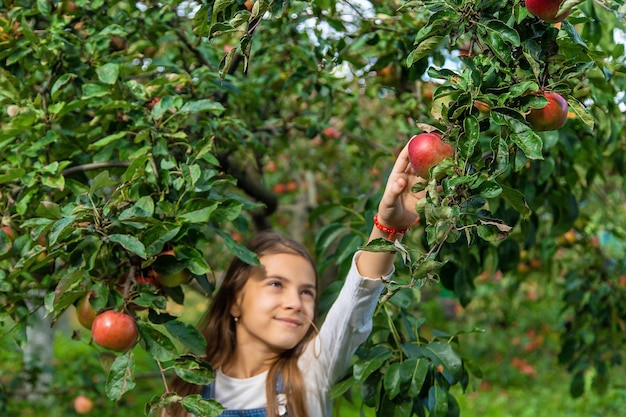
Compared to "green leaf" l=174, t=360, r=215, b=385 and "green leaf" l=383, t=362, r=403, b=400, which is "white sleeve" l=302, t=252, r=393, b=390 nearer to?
"green leaf" l=383, t=362, r=403, b=400

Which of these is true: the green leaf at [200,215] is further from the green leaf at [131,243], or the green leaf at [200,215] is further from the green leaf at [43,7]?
the green leaf at [43,7]

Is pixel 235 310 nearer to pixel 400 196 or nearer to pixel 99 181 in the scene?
pixel 99 181

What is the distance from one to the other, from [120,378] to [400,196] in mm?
604

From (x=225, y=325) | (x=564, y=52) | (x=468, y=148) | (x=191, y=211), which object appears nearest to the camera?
(x=468, y=148)

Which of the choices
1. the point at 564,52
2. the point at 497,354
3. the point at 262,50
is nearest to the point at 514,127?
the point at 564,52

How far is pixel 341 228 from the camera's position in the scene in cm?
205

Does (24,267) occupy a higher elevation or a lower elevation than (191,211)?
lower

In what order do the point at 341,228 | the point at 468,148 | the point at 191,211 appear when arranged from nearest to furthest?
the point at 468,148, the point at 191,211, the point at 341,228

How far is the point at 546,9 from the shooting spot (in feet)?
3.51

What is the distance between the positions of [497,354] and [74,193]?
17.5ft

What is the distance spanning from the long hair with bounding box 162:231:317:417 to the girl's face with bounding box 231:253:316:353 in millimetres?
31

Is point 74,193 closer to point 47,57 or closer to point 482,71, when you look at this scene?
point 47,57

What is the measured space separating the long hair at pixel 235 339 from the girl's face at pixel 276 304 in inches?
1.2

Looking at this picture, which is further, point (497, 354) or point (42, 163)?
point (497, 354)
